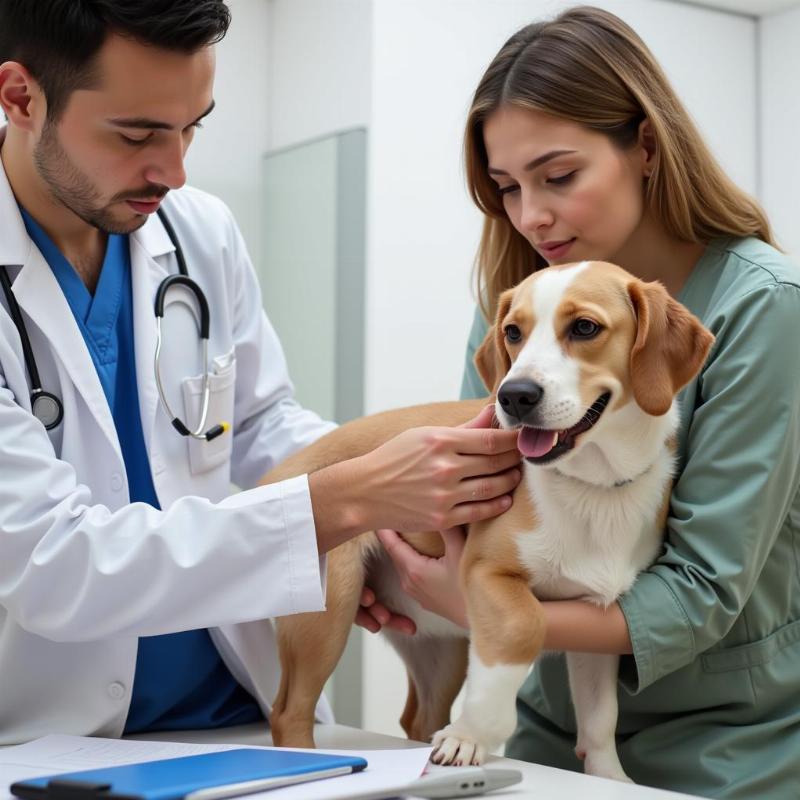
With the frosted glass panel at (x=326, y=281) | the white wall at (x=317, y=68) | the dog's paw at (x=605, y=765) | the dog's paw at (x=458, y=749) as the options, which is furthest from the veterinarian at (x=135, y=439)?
the white wall at (x=317, y=68)

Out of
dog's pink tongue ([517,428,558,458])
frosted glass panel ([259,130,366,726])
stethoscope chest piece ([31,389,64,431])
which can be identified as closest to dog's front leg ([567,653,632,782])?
dog's pink tongue ([517,428,558,458])

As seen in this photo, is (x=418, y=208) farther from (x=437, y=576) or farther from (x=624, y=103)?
(x=437, y=576)

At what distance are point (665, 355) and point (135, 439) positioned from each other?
2.57 ft

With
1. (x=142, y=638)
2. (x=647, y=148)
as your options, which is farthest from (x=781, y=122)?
(x=142, y=638)

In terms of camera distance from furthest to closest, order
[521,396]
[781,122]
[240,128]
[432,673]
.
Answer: [781,122] → [240,128] → [432,673] → [521,396]

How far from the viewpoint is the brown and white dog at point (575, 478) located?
131 centimetres

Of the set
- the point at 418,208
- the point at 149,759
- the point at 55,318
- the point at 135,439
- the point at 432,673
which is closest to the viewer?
the point at 149,759

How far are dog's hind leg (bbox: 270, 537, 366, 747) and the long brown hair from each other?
0.69 metres

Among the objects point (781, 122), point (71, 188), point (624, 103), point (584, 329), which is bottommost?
A: point (584, 329)

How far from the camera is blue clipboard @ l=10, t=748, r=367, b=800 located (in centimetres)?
97

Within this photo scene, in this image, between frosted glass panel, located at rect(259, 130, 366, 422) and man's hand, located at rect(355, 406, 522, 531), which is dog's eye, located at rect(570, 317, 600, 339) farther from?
frosted glass panel, located at rect(259, 130, 366, 422)

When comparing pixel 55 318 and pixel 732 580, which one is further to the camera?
pixel 55 318

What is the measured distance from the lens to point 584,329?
54.5 inches

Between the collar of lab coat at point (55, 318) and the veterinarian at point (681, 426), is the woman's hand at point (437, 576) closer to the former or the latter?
the veterinarian at point (681, 426)
